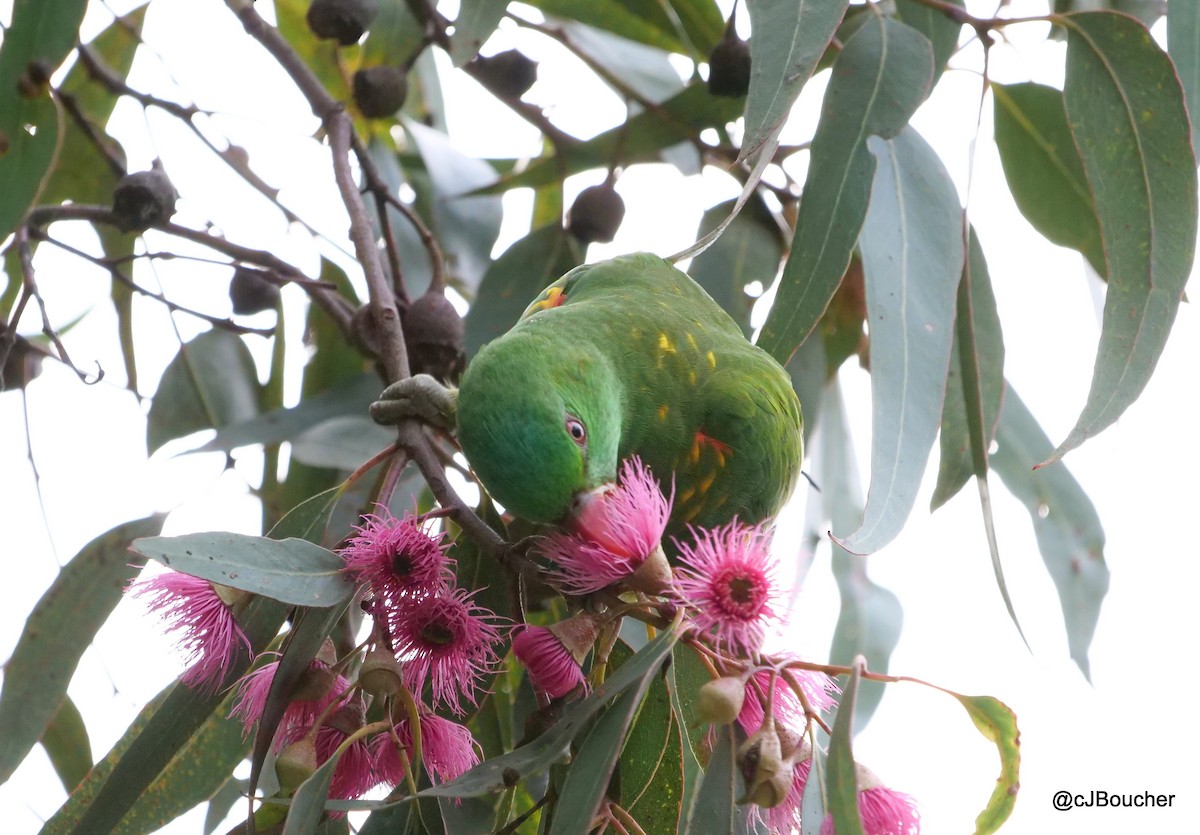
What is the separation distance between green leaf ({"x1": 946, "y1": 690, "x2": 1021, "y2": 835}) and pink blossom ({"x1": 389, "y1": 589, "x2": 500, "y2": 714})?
601 millimetres

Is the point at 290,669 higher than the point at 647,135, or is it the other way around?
the point at 647,135

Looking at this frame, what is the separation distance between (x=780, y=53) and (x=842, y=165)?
1.08 feet

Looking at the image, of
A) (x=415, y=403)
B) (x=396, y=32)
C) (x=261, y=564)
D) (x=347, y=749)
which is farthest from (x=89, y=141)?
(x=347, y=749)

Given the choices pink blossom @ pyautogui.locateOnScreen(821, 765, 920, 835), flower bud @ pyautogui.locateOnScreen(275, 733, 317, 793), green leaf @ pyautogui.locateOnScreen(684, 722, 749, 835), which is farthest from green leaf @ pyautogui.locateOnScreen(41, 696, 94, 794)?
pink blossom @ pyautogui.locateOnScreen(821, 765, 920, 835)

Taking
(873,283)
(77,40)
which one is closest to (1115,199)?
(873,283)

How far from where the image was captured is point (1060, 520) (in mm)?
2773

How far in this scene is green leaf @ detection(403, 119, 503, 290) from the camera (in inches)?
113

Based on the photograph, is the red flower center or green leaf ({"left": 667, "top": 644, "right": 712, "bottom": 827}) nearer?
the red flower center

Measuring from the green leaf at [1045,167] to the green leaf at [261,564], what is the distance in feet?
6.61

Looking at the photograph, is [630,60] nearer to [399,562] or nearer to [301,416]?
[301,416]

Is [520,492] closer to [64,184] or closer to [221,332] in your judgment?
[221,332]

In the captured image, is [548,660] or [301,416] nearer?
[548,660]

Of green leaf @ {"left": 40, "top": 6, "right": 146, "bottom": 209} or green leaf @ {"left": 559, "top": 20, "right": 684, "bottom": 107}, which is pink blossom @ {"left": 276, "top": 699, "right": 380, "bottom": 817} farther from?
green leaf @ {"left": 559, "top": 20, "right": 684, "bottom": 107}

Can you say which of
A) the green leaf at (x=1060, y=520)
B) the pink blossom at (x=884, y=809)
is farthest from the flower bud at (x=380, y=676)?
the green leaf at (x=1060, y=520)
